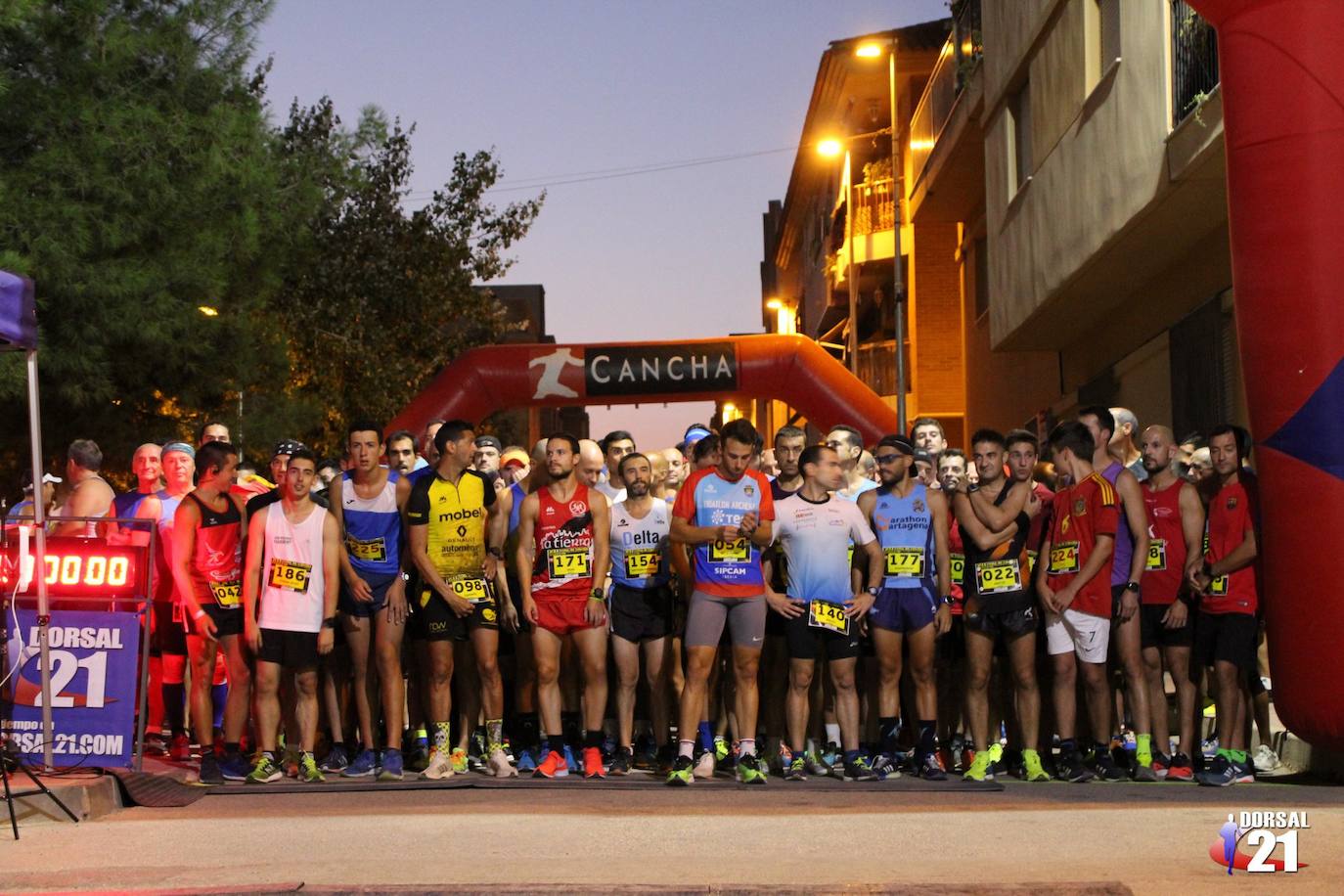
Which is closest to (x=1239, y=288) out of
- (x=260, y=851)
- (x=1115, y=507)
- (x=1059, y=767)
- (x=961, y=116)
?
(x=1115, y=507)

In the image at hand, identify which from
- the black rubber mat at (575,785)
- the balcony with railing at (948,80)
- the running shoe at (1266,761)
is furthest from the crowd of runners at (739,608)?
the balcony with railing at (948,80)

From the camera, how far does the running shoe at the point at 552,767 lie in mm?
10938

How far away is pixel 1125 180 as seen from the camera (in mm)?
16516

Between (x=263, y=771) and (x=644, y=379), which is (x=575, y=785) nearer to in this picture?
(x=263, y=771)

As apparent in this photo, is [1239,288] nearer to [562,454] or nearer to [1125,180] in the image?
[562,454]

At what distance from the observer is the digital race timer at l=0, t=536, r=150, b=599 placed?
32.8ft

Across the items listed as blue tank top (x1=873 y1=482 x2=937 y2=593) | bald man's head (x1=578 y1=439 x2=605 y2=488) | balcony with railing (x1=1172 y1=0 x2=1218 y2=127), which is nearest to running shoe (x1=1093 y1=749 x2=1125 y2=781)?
blue tank top (x1=873 y1=482 x2=937 y2=593)

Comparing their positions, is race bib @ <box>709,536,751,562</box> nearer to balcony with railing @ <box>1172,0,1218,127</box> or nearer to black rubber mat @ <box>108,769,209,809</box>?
black rubber mat @ <box>108,769,209,809</box>

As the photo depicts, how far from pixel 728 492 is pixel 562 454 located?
105cm

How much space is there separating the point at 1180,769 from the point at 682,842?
13.0 feet

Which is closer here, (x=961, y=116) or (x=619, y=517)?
(x=619, y=517)

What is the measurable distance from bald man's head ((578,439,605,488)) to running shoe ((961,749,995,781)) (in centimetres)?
299

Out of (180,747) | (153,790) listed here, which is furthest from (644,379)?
(153,790)

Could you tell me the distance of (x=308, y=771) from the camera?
1072cm
